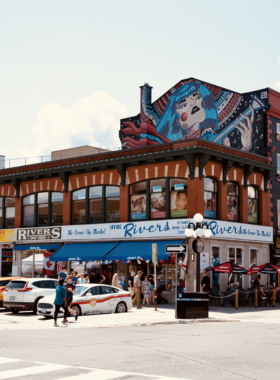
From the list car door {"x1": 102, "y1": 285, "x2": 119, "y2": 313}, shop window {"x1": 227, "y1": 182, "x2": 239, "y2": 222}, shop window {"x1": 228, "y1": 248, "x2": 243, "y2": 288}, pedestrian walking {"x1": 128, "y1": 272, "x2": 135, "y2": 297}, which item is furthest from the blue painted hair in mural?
car door {"x1": 102, "y1": 285, "x2": 119, "y2": 313}

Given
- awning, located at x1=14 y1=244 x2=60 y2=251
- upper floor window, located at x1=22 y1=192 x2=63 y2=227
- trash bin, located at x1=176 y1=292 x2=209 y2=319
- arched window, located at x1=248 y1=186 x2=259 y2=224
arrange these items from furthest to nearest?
upper floor window, located at x1=22 y1=192 x2=63 y2=227 < awning, located at x1=14 y1=244 x2=60 y2=251 < arched window, located at x1=248 y1=186 x2=259 y2=224 < trash bin, located at x1=176 y1=292 x2=209 y2=319

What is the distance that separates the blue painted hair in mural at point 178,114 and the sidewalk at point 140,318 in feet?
50.5

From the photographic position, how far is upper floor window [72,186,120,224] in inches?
1303

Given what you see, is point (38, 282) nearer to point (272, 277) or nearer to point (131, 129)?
point (272, 277)

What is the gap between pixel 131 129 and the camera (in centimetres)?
4403

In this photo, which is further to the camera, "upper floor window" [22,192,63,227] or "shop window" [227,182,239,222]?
"upper floor window" [22,192,63,227]

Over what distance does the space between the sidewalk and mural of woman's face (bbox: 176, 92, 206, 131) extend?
52.2 ft

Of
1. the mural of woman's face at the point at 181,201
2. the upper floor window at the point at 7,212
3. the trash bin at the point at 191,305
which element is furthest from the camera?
the upper floor window at the point at 7,212

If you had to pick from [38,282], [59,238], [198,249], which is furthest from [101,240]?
[198,249]

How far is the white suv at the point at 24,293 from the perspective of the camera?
76.2ft

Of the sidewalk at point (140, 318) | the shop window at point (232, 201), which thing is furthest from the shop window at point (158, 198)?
the sidewalk at point (140, 318)

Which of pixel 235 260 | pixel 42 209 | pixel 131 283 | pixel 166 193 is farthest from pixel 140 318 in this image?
pixel 42 209

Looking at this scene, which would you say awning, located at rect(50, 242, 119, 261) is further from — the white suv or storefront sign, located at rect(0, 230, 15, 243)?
the white suv

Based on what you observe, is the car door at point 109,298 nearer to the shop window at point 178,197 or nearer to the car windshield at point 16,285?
the car windshield at point 16,285
